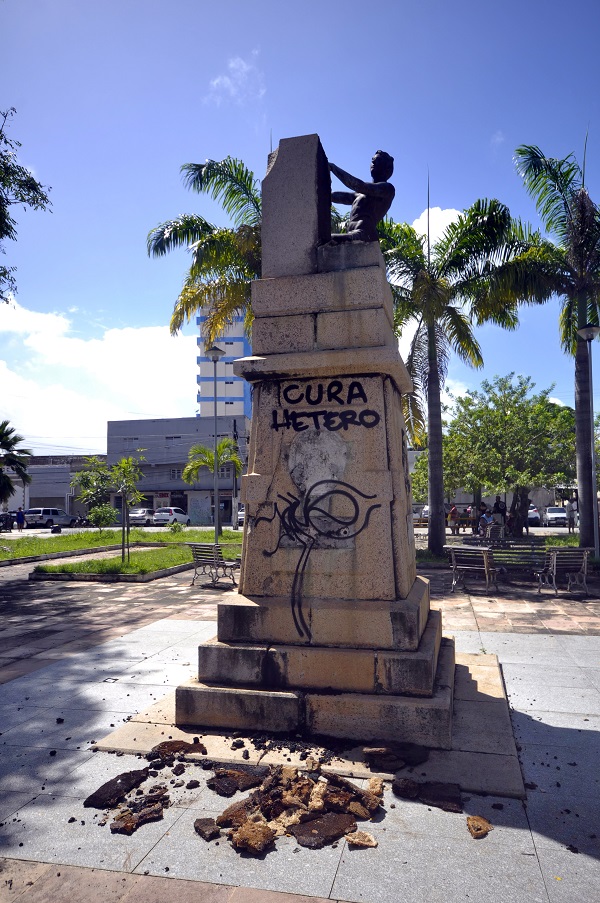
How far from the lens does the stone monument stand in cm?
407

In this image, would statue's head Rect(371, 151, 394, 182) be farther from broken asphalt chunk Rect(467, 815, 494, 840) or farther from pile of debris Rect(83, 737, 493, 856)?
broken asphalt chunk Rect(467, 815, 494, 840)

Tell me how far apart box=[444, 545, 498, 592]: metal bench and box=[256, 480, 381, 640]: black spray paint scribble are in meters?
7.08

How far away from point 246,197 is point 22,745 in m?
12.1

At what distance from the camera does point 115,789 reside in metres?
3.41

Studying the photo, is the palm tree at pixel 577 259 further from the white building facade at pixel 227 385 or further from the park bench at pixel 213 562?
the white building facade at pixel 227 385

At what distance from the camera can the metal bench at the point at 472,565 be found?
35.8 ft

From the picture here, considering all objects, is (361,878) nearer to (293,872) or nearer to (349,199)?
(293,872)

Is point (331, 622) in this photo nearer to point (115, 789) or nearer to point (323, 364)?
point (115, 789)

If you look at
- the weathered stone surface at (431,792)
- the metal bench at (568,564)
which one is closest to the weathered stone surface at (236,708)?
the weathered stone surface at (431,792)

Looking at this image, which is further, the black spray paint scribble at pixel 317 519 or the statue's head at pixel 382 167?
the statue's head at pixel 382 167

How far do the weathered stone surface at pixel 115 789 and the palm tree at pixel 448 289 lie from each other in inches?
468

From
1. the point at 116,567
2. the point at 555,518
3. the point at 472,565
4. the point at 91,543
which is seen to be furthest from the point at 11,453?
the point at 555,518

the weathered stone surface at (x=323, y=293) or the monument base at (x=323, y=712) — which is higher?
the weathered stone surface at (x=323, y=293)

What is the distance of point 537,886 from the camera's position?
103 inches
